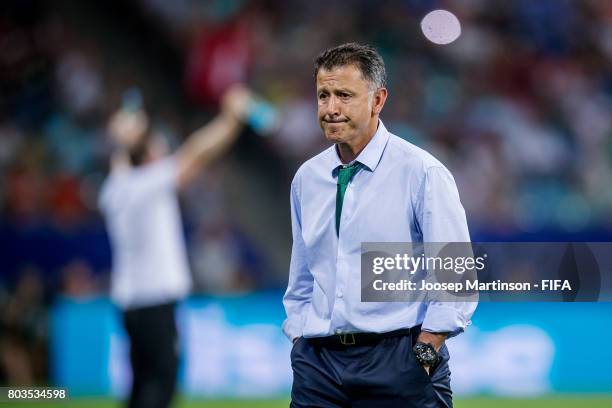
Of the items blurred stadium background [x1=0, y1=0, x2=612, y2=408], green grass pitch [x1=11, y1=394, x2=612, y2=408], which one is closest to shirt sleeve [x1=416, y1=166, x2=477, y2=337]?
green grass pitch [x1=11, y1=394, x2=612, y2=408]

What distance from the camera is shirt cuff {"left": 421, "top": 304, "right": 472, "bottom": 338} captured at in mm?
3305

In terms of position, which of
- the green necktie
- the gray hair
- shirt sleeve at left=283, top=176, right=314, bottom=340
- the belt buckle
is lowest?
→ the belt buckle

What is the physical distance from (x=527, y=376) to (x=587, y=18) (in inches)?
185

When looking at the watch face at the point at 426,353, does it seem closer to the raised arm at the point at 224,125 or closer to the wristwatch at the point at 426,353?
the wristwatch at the point at 426,353

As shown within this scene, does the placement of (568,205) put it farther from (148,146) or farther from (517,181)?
(148,146)

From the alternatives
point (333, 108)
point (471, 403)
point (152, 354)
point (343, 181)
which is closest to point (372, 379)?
point (343, 181)

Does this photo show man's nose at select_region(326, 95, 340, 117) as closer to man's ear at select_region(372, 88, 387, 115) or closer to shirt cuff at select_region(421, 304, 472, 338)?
man's ear at select_region(372, 88, 387, 115)

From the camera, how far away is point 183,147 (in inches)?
420

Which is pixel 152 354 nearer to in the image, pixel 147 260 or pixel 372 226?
pixel 147 260

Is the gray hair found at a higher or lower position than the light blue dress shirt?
higher

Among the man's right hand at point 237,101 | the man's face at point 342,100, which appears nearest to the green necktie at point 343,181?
the man's face at point 342,100

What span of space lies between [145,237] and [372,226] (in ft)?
10.6

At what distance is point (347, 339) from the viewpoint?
352 centimetres

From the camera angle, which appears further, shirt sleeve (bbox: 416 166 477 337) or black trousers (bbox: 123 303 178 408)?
black trousers (bbox: 123 303 178 408)
